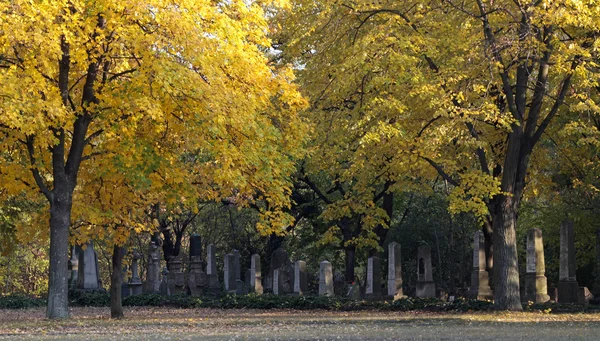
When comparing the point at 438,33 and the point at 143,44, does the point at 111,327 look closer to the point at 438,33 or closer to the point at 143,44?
the point at 143,44

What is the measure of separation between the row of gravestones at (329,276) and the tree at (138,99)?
713 centimetres

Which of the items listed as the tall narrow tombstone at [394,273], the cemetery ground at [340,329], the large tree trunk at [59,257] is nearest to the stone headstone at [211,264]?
the tall narrow tombstone at [394,273]

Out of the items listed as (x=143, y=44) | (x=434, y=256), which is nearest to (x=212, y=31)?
(x=143, y=44)

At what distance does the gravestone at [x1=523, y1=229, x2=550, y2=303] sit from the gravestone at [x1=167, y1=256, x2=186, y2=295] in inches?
713

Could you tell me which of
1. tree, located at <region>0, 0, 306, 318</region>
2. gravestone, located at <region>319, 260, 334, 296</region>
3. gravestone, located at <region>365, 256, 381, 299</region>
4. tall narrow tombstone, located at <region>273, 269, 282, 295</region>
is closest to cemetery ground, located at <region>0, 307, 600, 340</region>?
tree, located at <region>0, 0, 306, 318</region>

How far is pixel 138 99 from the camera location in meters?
19.4

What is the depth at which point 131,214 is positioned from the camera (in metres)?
25.4

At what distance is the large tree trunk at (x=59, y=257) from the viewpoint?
21.7m

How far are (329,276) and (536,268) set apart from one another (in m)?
8.06

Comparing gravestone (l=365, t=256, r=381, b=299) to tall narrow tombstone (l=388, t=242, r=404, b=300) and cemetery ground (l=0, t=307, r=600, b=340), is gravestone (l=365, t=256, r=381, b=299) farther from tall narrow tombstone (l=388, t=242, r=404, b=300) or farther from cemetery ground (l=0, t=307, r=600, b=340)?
cemetery ground (l=0, t=307, r=600, b=340)

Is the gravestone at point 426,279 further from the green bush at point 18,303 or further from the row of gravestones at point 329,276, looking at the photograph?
the green bush at point 18,303

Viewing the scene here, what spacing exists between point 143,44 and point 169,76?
1254 millimetres

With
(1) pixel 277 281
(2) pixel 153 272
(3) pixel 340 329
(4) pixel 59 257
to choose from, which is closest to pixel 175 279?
(2) pixel 153 272

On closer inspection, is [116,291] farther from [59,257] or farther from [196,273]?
[196,273]
